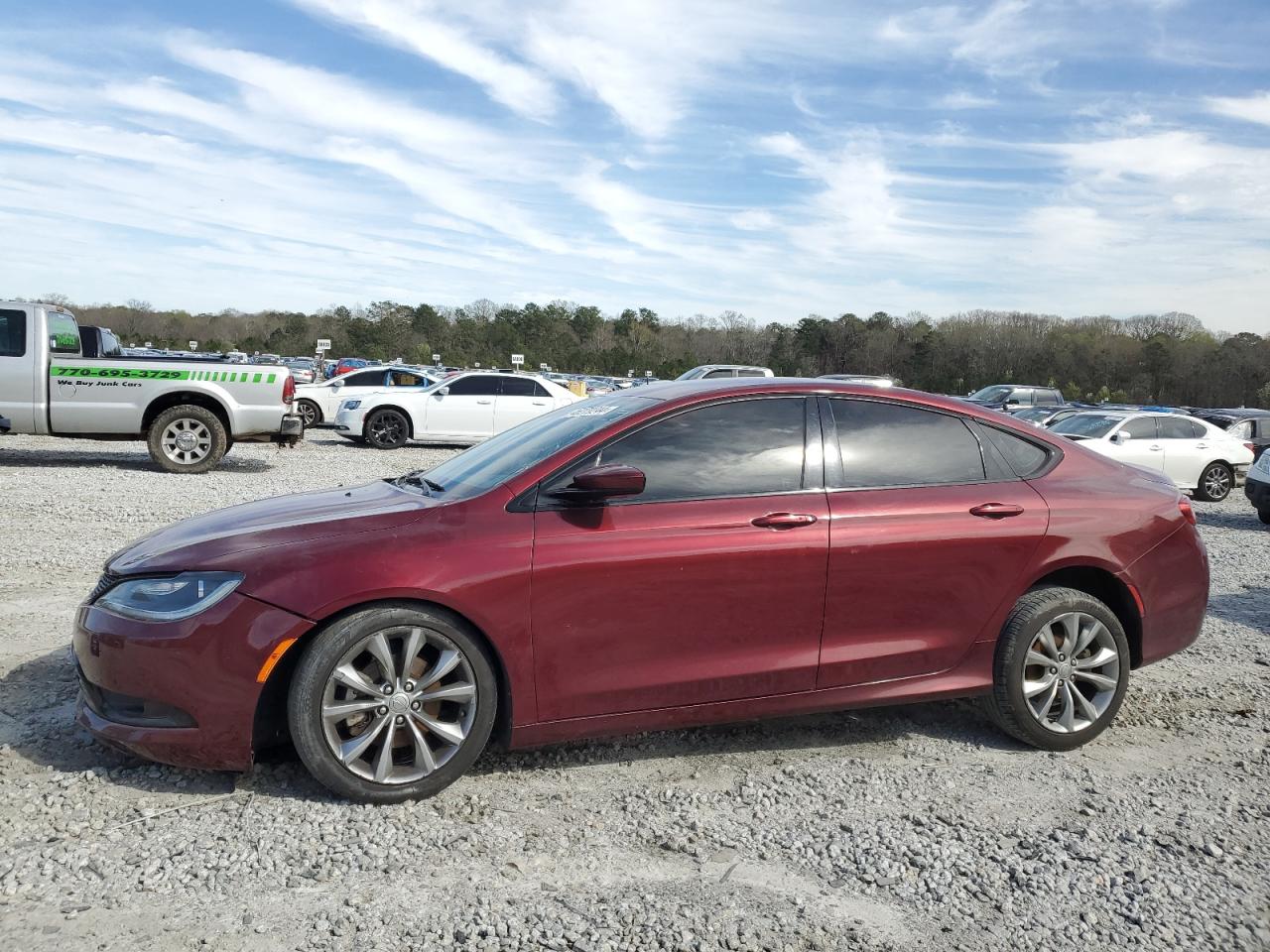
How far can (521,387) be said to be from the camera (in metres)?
19.2

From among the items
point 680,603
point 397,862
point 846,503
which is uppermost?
point 846,503

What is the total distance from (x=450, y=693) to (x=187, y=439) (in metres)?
10.8

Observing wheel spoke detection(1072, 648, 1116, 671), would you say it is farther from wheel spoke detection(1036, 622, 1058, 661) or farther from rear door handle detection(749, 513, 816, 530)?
rear door handle detection(749, 513, 816, 530)

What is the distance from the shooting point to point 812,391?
→ 416 centimetres

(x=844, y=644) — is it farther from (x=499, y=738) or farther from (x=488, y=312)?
(x=488, y=312)

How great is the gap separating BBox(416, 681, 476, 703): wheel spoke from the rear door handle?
1262 millimetres

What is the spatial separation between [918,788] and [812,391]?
5.52 ft

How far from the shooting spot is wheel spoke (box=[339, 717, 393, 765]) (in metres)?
3.40

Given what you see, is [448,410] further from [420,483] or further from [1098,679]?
[1098,679]

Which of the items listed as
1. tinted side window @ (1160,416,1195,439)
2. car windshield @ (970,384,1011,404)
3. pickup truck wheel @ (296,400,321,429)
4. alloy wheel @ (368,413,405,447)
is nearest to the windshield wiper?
alloy wheel @ (368,413,405,447)

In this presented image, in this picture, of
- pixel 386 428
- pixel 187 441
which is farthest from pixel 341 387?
pixel 187 441

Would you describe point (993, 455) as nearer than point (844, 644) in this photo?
No

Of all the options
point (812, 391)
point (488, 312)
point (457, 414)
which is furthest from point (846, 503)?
point (488, 312)

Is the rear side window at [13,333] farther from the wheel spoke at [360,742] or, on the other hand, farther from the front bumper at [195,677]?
the wheel spoke at [360,742]
